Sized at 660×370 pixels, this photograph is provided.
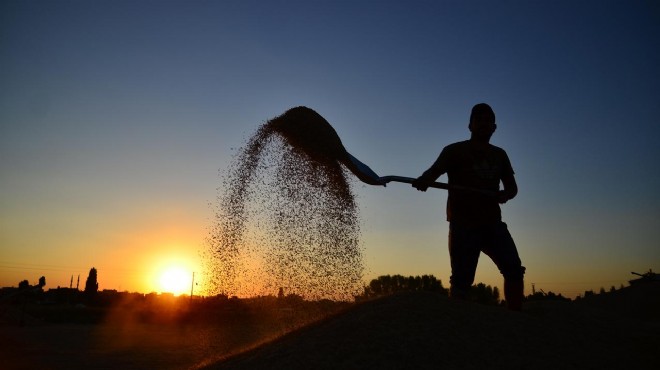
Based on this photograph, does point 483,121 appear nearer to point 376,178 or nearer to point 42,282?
point 376,178

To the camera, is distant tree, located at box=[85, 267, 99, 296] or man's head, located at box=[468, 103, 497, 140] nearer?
man's head, located at box=[468, 103, 497, 140]

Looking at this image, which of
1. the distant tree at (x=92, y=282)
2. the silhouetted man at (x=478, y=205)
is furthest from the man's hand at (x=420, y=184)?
the distant tree at (x=92, y=282)

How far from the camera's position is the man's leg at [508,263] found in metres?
3.58

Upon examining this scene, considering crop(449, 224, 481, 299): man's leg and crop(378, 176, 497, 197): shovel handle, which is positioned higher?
crop(378, 176, 497, 197): shovel handle

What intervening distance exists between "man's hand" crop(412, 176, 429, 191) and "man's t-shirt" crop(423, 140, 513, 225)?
86 mm

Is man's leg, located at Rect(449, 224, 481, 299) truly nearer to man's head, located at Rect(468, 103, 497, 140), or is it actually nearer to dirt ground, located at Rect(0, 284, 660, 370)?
dirt ground, located at Rect(0, 284, 660, 370)

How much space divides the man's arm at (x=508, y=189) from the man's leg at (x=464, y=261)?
0.43m

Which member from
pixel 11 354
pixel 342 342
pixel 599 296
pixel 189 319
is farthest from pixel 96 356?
pixel 189 319

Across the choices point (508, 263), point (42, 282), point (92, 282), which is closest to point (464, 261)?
point (508, 263)

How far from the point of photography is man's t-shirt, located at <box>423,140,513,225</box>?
12.3ft

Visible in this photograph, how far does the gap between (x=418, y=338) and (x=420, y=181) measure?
64.7 inches

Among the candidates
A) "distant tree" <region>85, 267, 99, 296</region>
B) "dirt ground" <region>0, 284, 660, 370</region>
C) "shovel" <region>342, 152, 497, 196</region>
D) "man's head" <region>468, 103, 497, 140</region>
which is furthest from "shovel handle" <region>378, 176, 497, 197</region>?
"distant tree" <region>85, 267, 99, 296</region>

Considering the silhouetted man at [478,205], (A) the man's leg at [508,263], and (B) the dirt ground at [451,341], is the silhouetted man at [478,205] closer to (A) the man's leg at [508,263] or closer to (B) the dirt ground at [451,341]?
(A) the man's leg at [508,263]

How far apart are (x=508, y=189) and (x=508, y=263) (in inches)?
27.5
